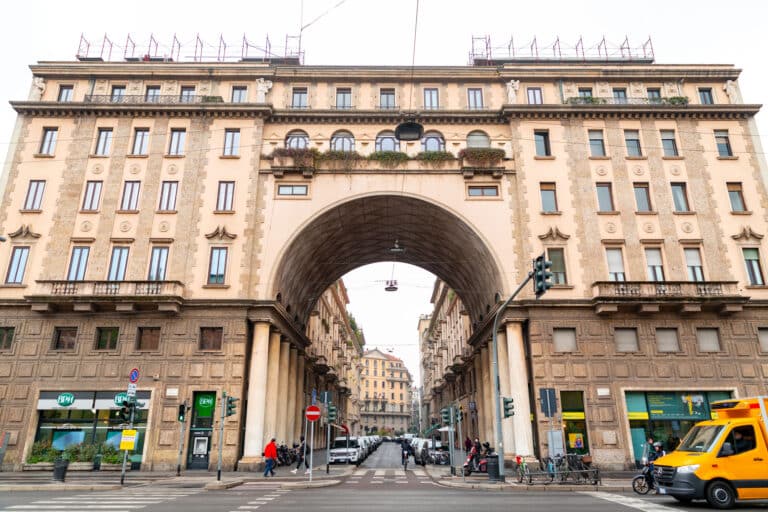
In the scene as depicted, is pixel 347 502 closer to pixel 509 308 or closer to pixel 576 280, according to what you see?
pixel 509 308

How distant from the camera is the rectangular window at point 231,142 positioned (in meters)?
32.8

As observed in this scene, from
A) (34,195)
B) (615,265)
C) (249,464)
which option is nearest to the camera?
(249,464)

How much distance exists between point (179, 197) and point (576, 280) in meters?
24.4

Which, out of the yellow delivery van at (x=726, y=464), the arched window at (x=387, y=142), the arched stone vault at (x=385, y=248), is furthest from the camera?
the arched window at (x=387, y=142)

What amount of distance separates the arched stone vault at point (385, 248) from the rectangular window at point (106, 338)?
29.9 ft

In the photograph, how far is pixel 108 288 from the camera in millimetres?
28625

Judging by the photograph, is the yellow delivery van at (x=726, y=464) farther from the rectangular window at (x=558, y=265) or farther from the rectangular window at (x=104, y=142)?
the rectangular window at (x=104, y=142)

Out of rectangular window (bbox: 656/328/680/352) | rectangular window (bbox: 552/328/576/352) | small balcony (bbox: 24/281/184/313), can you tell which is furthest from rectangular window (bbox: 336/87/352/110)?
rectangular window (bbox: 656/328/680/352)

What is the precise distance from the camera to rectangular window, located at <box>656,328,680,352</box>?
93.4 feet

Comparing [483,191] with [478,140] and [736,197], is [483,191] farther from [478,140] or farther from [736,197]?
[736,197]

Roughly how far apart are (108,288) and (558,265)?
84.9ft

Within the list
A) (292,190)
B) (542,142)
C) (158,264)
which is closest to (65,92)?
(158,264)

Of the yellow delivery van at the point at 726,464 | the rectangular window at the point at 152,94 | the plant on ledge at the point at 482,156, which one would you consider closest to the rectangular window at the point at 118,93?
the rectangular window at the point at 152,94

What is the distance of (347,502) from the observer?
49.3 feet
